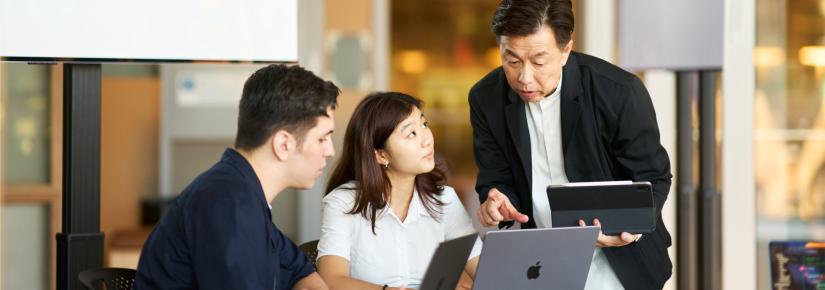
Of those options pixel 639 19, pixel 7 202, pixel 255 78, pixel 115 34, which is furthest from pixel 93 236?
pixel 7 202

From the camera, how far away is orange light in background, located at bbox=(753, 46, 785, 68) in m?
4.97

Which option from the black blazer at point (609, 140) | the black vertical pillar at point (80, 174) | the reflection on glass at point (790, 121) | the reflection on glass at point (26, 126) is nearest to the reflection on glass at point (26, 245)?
the reflection on glass at point (26, 126)

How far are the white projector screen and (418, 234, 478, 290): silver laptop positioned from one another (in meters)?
0.82

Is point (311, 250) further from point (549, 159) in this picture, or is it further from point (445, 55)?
point (445, 55)

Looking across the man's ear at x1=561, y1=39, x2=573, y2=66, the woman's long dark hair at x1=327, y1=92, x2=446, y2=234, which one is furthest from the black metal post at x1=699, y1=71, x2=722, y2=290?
the woman's long dark hair at x1=327, y1=92, x2=446, y2=234

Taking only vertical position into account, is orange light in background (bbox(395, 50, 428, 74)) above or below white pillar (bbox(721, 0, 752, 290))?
above

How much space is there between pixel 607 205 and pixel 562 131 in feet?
0.99

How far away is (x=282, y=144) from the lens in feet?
6.49

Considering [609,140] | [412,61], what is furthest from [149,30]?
[412,61]

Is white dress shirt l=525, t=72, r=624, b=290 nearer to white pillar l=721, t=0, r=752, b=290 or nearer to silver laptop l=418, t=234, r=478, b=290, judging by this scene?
silver laptop l=418, t=234, r=478, b=290

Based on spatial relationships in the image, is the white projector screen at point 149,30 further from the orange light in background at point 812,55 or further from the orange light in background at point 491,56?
the orange light in background at point 491,56

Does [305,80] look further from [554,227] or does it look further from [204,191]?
[554,227]

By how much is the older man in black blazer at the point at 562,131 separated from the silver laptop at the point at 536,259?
6.4 inches

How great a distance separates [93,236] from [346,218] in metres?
0.61
